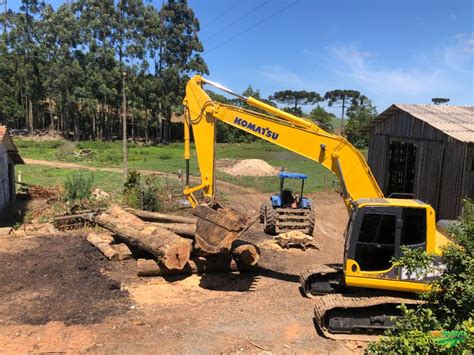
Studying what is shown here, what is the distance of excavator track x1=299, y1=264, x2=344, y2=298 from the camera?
888 centimetres

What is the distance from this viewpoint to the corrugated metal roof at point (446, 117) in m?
15.0

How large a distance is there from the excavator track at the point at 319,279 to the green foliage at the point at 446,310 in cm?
336

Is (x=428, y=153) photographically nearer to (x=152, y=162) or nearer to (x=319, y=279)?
(x=319, y=279)

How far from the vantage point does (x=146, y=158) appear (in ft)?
145

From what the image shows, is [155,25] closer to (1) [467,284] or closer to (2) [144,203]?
(2) [144,203]

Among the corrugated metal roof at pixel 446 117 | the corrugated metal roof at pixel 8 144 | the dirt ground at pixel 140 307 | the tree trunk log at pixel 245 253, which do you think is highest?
the corrugated metal roof at pixel 446 117

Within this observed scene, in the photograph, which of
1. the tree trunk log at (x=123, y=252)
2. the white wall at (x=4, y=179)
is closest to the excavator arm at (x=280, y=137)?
the tree trunk log at (x=123, y=252)

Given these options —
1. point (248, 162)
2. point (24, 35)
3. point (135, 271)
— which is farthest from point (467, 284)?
point (24, 35)

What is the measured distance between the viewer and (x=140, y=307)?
8648 mm

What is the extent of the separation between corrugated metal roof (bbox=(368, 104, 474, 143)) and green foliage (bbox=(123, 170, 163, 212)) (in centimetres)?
1083

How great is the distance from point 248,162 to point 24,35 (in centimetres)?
4250

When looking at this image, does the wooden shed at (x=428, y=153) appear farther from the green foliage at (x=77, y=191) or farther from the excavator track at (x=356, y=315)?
the green foliage at (x=77, y=191)

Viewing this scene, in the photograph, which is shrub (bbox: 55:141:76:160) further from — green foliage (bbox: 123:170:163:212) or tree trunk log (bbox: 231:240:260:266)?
tree trunk log (bbox: 231:240:260:266)

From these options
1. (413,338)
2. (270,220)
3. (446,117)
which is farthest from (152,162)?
(413,338)
